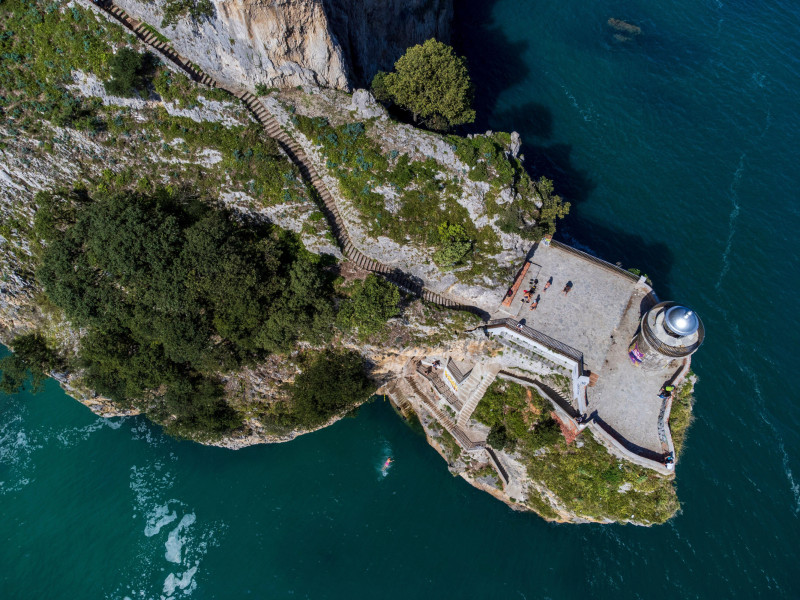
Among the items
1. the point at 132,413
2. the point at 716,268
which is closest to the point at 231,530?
the point at 132,413

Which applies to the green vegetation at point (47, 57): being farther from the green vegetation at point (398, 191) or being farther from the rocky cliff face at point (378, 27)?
the rocky cliff face at point (378, 27)

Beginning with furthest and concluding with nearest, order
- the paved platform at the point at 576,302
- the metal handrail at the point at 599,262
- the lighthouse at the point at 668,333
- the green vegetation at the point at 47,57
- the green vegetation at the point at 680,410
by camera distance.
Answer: the metal handrail at the point at 599,262
the paved platform at the point at 576,302
the green vegetation at the point at 680,410
the green vegetation at the point at 47,57
the lighthouse at the point at 668,333

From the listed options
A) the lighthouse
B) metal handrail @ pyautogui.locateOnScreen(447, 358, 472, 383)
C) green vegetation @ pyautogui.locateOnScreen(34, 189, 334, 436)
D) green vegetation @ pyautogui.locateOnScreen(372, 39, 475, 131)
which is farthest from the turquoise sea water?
the lighthouse

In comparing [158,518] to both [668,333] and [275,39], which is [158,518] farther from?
A: [668,333]

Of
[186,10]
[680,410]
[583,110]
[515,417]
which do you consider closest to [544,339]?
[515,417]

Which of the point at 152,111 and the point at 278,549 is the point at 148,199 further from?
the point at 278,549

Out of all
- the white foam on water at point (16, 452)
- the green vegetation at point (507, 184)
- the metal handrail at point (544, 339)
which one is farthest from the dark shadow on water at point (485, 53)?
the white foam on water at point (16, 452)

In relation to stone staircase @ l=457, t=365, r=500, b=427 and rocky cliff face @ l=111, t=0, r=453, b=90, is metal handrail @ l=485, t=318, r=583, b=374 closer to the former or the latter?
stone staircase @ l=457, t=365, r=500, b=427
